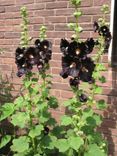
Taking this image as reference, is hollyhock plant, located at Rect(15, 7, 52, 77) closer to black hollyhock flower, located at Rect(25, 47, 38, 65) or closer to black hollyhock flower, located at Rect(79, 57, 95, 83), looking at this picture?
black hollyhock flower, located at Rect(25, 47, 38, 65)

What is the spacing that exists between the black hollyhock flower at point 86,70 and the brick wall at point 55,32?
92 cm

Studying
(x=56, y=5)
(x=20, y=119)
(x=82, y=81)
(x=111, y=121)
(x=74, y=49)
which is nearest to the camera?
(x=74, y=49)

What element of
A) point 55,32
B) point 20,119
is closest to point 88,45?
point 20,119

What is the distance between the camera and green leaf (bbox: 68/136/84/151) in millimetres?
4461

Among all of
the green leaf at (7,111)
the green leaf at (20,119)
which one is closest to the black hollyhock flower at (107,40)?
the green leaf at (20,119)

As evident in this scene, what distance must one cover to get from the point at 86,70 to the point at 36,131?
0.91m

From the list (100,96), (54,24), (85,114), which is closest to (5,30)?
(54,24)

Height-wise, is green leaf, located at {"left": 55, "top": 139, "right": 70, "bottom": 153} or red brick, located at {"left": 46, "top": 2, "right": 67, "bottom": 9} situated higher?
red brick, located at {"left": 46, "top": 2, "right": 67, "bottom": 9}

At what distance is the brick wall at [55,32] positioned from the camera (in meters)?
5.41

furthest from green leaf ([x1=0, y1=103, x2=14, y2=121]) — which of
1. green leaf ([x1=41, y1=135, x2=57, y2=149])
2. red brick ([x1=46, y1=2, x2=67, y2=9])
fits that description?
red brick ([x1=46, y1=2, x2=67, y2=9])

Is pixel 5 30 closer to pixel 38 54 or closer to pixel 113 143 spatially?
pixel 38 54

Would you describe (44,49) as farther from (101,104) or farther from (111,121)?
(111,121)

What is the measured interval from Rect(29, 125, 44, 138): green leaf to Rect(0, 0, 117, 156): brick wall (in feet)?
3.24

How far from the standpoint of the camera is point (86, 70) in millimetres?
4438
